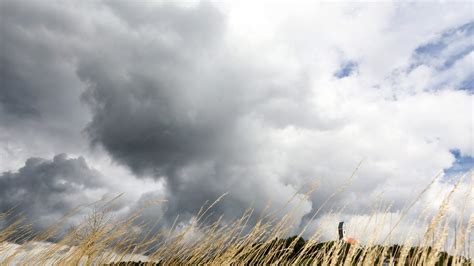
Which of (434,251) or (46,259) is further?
(46,259)

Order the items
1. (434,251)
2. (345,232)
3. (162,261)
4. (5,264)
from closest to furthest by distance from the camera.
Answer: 1. (434,251)
2. (345,232)
3. (5,264)
4. (162,261)

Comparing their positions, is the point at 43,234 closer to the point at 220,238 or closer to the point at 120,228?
the point at 120,228

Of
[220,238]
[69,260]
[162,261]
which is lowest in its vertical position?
[69,260]

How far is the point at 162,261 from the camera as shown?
147 inches

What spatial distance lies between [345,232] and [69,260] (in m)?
2.58

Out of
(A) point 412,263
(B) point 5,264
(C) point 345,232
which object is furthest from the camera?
(B) point 5,264

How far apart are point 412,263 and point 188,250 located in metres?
2.05

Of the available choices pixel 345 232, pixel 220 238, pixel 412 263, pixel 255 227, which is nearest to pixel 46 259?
pixel 220 238

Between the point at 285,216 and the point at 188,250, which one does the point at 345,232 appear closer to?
the point at 285,216

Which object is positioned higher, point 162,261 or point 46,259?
point 162,261

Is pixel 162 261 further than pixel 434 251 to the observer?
Yes

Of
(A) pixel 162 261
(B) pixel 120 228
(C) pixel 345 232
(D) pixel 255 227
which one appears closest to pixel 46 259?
(B) pixel 120 228

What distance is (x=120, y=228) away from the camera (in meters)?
3.69

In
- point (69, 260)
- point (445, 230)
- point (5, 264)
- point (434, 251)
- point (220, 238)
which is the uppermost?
point (445, 230)
